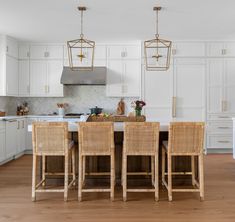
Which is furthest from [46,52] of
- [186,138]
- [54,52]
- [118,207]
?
[118,207]

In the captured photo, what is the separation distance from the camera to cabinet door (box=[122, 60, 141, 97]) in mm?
7246

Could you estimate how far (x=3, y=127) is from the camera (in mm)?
5805

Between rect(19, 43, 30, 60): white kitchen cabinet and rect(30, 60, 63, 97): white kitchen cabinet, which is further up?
rect(19, 43, 30, 60): white kitchen cabinet

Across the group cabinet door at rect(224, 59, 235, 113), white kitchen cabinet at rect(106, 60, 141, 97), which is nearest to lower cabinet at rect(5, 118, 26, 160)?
white kitchen cabinet at rect(106, 60, 141, 97)

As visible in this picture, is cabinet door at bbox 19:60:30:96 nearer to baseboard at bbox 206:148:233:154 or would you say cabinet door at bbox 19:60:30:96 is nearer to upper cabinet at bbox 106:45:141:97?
upper cabinet at bbox 106:45:141:97

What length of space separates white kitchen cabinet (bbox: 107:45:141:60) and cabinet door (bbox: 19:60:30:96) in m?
1.99

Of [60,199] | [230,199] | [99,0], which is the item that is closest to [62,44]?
[99,0]

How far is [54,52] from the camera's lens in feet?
24.0

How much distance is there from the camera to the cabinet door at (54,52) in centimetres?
730

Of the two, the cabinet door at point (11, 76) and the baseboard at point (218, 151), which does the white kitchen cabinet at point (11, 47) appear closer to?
the cabinet door at point (11, 76)

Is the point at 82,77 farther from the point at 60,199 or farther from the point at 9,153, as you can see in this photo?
the point at 60,199

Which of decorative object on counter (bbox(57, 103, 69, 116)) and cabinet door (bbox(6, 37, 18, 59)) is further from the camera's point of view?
decorative object on counter (bbox(57, 103, 69, 116))

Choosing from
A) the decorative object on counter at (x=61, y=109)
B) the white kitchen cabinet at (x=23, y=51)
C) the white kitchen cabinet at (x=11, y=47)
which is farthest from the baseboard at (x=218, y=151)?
the white kitchen cabinet at (x=11, y=47)

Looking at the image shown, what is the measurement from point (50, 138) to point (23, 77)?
4.12 m
